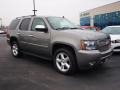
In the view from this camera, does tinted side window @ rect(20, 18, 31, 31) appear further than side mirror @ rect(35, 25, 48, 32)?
Yes

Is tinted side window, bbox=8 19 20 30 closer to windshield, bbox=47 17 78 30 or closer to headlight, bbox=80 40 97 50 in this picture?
windshield, bbox=47 17 78 30

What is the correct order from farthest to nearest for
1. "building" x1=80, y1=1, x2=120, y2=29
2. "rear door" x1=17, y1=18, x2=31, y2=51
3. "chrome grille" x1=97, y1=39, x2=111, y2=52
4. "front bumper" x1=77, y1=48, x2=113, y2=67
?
1. "building" x1=80, y1=1, x2=120, y2=29
2. "rear door" x1=17, y1=18, x2=31, y2=51
3. "chrome grille" x1=97, y1=39, x2=111, y2=52
4. "front bumper" x1=77, y1=48, x2=113, y2=67

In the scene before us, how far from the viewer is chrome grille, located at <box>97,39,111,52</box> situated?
555 cm

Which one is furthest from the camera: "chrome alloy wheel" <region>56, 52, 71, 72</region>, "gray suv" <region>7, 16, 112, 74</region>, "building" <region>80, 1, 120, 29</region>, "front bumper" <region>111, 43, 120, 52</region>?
"building" <region>80, 1, 120, 29</region>

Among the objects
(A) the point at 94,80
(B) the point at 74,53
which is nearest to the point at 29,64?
(B) the point at 74,53

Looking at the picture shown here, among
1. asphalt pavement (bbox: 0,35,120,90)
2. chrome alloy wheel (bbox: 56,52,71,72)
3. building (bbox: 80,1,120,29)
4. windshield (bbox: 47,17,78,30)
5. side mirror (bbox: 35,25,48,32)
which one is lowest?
asphalt pavement (bbox: 0,35,120,90)

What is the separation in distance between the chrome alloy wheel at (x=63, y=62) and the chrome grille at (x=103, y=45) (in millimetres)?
971

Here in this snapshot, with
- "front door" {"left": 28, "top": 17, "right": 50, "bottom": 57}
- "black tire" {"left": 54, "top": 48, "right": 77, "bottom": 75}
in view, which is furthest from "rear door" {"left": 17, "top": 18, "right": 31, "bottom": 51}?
"black tire" {"left": 54, "top": 48, "right": 77, "bottom": 75}

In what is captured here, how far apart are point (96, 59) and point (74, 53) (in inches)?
26.2

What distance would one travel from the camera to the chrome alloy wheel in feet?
19.1

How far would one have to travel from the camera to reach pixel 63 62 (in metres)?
5.95

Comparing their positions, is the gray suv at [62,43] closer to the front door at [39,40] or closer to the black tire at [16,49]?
the front door at [39,40]

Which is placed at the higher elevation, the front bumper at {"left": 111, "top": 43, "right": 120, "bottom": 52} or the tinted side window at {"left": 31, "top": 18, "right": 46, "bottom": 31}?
the tinted side window at {"left": 31, "top": 18, "right": 46, "bottom": 31}

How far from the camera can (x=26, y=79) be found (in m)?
5.53
